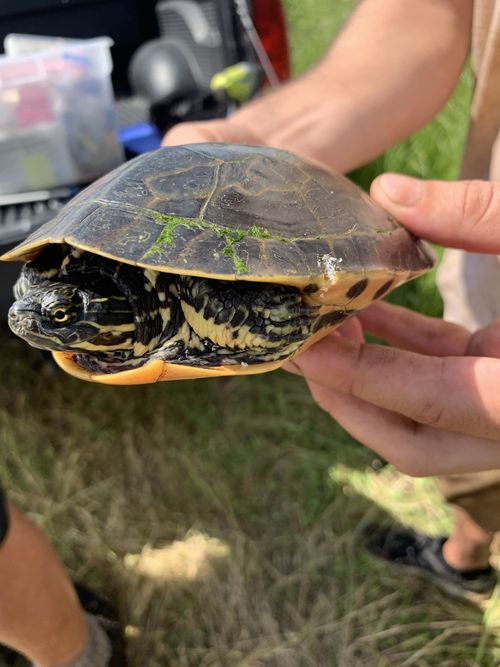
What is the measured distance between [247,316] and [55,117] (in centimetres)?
129

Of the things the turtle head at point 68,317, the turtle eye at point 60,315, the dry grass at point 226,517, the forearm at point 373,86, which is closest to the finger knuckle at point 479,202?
the forearm at point 373,86

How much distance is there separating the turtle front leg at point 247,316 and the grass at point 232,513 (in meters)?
1.16

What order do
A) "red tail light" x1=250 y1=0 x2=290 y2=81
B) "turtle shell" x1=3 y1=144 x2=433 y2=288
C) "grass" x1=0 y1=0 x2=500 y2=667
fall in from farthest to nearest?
"red tail light" x1=250 y1=0 x2=290 y2=81 < "grass" x1=0 y1=0 x2=500 y2=667 < "turtle shell" x1=3 y1=144 x2=433 y2=288

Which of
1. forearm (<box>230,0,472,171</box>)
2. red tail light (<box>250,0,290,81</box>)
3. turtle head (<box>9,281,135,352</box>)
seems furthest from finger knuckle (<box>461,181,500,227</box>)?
red tail light (<box>250,0,290,81</box>)

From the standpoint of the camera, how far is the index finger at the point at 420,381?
1220mm

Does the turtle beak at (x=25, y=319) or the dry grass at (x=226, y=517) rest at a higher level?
the turtle beak at (x=25, y=319)

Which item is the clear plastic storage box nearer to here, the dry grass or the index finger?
the dry grass

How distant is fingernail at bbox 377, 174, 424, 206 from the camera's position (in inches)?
51.8

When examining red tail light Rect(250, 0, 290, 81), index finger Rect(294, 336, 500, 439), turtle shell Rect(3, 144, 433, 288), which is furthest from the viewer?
red tail light Rect(250, 0, 290, 81)

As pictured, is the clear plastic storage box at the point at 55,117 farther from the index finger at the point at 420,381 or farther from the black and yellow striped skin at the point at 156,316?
the index finger at the point at 420,381

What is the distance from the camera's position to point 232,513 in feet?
7.00

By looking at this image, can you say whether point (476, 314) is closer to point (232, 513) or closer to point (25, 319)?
point (232, 513)

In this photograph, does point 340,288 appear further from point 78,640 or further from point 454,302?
point 78,640

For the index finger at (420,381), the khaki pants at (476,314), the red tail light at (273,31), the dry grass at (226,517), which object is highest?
the red tail light at (273,31)
